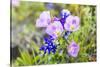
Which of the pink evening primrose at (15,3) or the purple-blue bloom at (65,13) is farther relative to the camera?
the purple-blue bloom at (65,13)

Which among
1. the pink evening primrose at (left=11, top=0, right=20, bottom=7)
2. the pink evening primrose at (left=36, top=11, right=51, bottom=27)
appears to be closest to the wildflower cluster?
the pink evening primrose at (left=36, top=11, right=51, bottom=27)

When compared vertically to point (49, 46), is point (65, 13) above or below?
above

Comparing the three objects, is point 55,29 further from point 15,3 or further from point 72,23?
point 15,3

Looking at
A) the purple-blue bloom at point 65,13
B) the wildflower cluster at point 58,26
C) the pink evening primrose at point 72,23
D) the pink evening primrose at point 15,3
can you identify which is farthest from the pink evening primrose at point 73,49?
the pink evening primrose at point 15,3

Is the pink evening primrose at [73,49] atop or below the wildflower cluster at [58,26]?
below

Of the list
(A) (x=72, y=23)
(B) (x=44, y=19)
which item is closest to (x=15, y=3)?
(B) (x=44, y=19)

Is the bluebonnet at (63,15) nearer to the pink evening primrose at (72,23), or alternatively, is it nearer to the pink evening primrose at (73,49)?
the pink evening primrose at (72,23)

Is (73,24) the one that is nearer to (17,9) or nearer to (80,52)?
(80,52)
